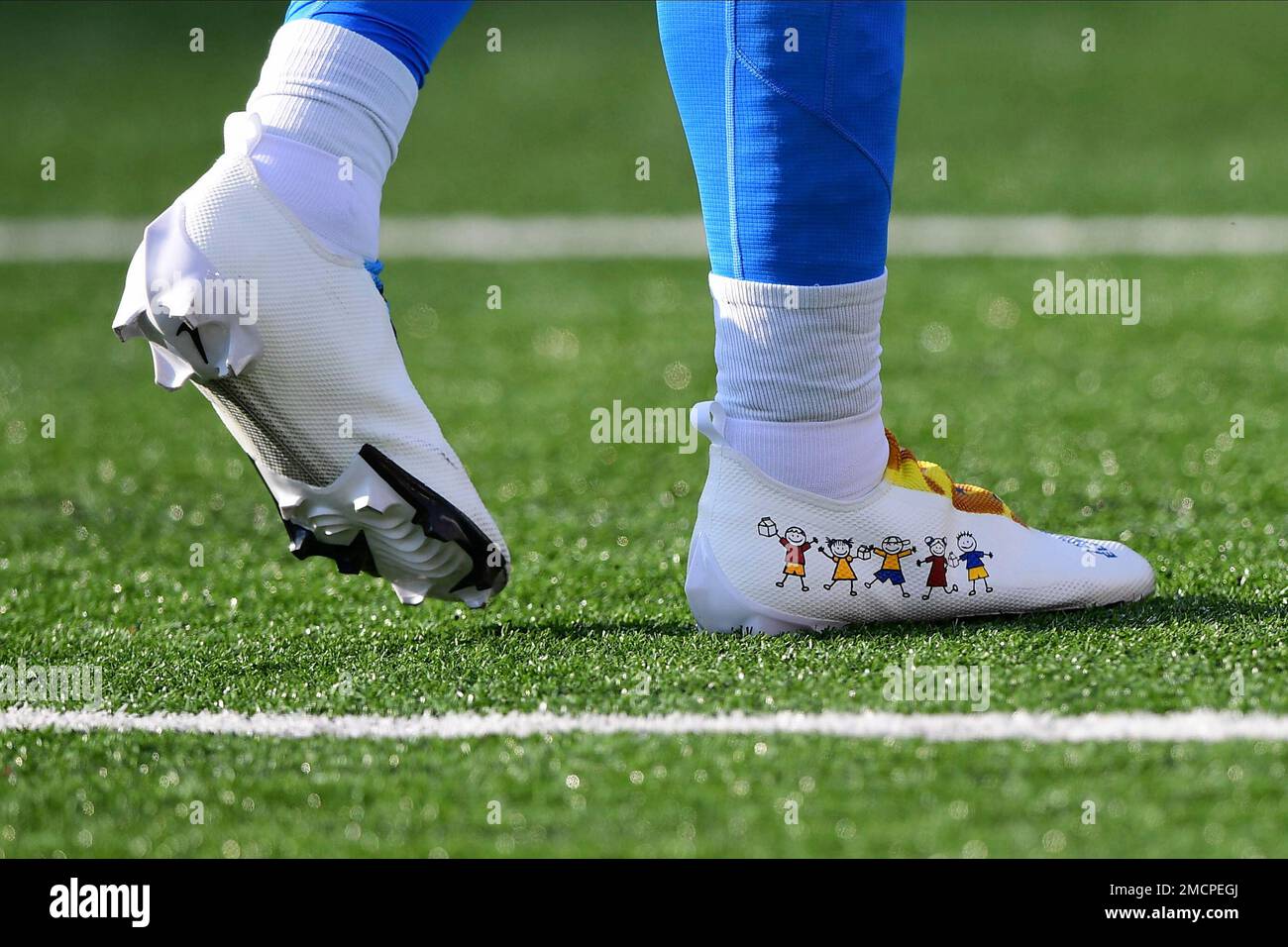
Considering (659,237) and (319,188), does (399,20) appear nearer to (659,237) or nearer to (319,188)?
(319,188)

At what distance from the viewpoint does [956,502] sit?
155 cm

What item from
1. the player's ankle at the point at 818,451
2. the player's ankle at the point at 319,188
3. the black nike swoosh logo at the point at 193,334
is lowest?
the player's ankle at the point at 818,451

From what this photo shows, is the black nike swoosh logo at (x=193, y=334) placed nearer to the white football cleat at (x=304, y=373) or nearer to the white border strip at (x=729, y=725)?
the white football cleat at (x=304, y=373)

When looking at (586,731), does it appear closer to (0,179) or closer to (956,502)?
(956,502)

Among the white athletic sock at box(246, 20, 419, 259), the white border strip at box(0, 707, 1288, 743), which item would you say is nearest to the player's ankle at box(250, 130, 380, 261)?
the white athletic sock at box(246, 20, 419, 259)

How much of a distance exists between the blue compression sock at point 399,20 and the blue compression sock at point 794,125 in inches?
8.7

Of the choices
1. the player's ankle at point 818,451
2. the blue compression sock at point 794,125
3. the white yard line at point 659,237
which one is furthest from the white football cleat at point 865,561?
the white yard line at point 659,237

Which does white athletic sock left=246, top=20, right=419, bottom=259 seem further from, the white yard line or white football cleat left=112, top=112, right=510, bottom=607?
the white yard line

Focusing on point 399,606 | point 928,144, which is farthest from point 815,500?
point 928,144

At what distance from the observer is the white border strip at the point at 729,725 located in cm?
119

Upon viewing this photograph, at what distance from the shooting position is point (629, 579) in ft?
5.77

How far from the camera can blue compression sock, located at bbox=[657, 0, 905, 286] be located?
4.51ft

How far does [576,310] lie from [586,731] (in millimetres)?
2372

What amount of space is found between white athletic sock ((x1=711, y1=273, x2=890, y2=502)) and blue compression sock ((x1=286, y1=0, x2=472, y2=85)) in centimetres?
36
